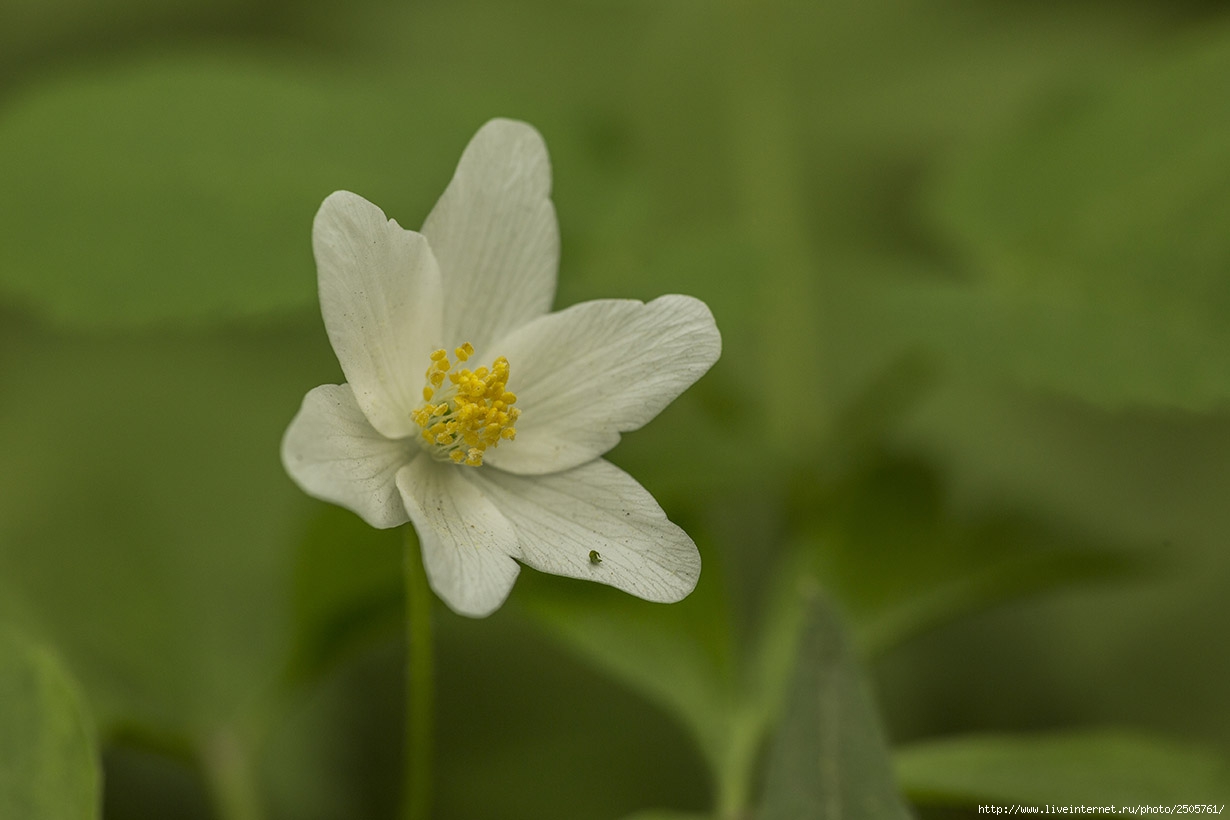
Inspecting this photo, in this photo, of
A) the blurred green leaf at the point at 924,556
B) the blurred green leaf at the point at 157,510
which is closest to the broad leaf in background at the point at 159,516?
the blurred green leaf at the point at 157,510

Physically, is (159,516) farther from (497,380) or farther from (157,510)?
(497,380)

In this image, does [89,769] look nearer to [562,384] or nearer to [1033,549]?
[562,384]

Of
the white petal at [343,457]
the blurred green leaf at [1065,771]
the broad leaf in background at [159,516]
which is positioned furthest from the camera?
the broad leaf in background at [159,516]

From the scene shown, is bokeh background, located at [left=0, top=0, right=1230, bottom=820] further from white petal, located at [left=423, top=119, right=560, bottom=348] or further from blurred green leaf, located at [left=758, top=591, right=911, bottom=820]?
white petal, located at [left=423, top=119, right=560, bottom=348]

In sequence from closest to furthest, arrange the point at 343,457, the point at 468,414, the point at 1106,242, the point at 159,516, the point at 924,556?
the point at 343,457 → the point at 468,414 → the point at 924,556 → the point at 1106,242 → the point at 159,516

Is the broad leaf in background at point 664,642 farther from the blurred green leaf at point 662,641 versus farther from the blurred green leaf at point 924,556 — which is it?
the blurred green leaf at point 924,556

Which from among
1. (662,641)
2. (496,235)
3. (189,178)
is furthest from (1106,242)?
(189,178)

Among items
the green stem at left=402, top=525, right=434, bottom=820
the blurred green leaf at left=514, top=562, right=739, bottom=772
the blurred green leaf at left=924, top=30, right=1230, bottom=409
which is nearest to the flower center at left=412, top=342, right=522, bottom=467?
the green stem at left=402, top=525, right=434, bottom=820
